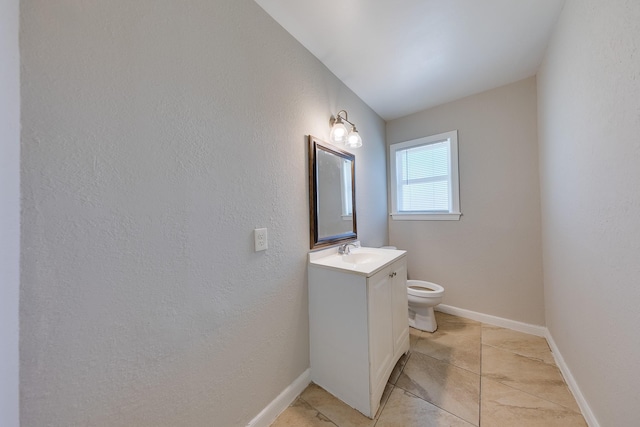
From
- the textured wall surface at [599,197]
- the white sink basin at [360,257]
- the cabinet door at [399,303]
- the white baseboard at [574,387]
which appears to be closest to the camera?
the textured wall surface at [599,197]

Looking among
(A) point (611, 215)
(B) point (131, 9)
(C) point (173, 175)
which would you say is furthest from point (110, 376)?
(A) point (611, 215)

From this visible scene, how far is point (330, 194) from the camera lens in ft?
5.84

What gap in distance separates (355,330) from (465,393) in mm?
839

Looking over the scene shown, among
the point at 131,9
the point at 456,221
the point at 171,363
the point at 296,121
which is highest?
the point at 131,9

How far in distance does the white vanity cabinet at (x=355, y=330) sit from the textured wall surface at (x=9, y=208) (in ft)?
3.95

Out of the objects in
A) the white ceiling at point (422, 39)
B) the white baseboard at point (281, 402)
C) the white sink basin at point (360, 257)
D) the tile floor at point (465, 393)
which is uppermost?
the white ceiling at point (422, 39)

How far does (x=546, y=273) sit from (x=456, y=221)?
2.65ft

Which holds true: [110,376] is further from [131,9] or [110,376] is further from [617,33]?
[617,33]

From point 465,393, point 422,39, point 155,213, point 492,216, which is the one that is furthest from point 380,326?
point 422,39

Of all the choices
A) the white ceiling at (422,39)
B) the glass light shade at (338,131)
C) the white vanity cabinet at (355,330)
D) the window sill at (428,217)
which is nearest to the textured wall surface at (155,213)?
the white vanity cabinet at (355,330)

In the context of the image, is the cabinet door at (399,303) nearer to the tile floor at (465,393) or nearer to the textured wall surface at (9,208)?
the tile floor at (465,393)

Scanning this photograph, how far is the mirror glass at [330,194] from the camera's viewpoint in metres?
1.59

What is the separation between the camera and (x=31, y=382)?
596 mm

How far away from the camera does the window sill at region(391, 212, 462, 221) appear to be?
2394 mm
